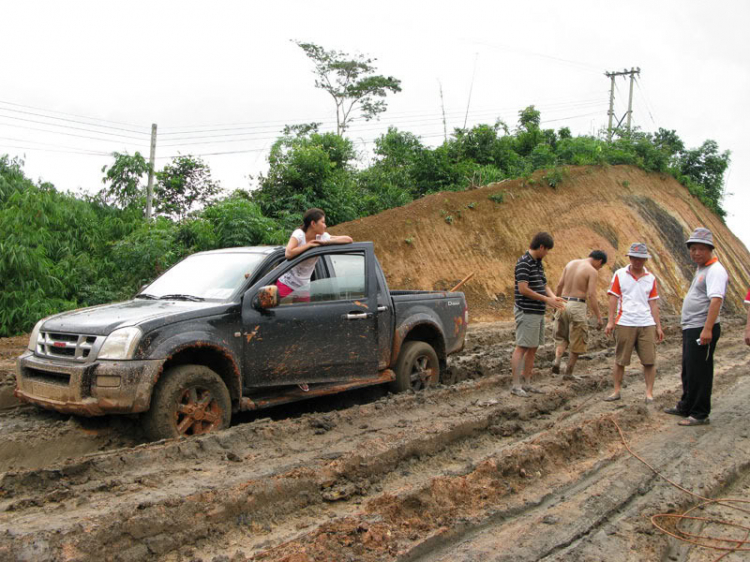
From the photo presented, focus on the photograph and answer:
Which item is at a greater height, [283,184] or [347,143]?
[347,143]

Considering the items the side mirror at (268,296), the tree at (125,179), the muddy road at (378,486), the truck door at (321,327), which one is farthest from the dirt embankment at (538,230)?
the side mirror at (268,296)

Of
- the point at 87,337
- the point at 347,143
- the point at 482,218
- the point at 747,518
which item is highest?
the point at 347,143

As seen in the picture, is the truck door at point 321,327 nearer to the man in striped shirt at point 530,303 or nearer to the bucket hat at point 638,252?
the man in striped shirt at point 530,303

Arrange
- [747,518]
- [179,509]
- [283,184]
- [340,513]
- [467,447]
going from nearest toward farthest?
[179,509] < [340,513] < [747,518] < [467,447] < [283,184]

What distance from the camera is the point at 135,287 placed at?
13555 millimetres

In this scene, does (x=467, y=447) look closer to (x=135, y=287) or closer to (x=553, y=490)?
(x=553, y=490)

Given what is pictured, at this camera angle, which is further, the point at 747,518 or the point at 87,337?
the point at 87,337

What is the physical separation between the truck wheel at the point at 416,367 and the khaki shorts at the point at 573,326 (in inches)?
98.0

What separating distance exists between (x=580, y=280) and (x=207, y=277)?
5730 millimetres

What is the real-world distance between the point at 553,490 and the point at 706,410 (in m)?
3.04

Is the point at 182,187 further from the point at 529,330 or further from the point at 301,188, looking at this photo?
the point at 529,330

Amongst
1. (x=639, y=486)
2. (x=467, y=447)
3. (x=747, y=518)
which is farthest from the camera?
(x=467, y=447)

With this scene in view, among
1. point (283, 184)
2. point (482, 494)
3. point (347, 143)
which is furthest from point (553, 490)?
point (347, 143)

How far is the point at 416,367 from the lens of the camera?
7.28 m
